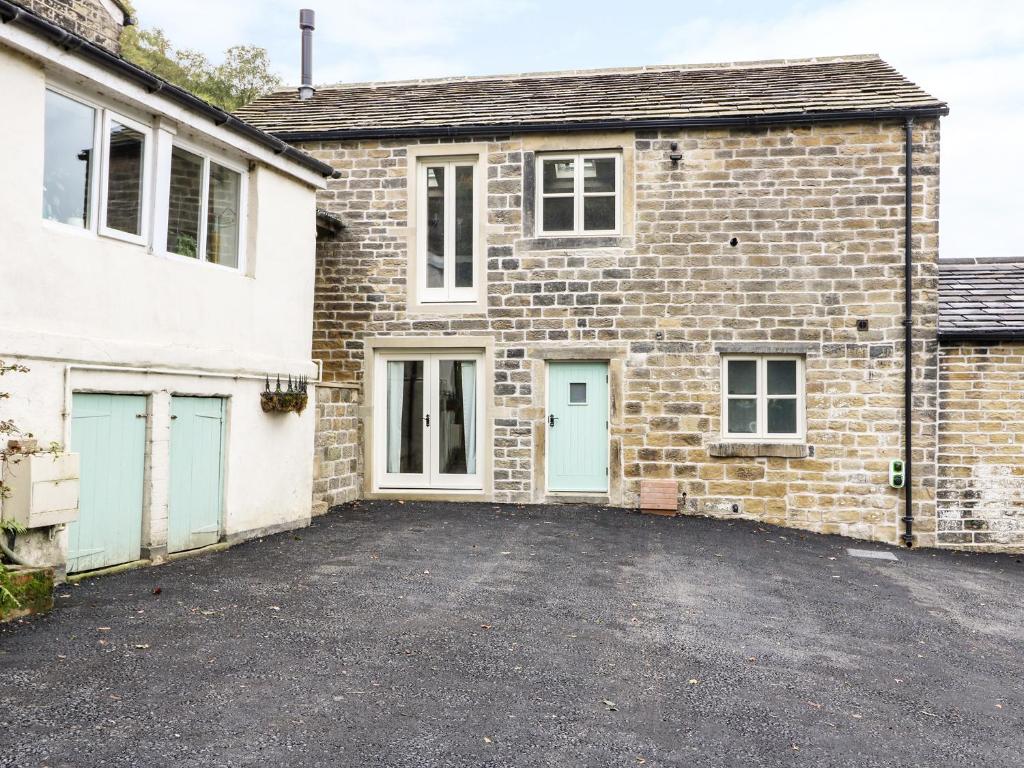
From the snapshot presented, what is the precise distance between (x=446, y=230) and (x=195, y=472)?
5.45 m

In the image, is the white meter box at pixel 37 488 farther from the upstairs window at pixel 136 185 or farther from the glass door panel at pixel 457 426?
the glass door panel at pixel 457 426

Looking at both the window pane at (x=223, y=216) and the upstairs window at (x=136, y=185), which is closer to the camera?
the upstairs window at (x=136, y=185)

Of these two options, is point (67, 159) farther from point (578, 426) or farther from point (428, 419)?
point (578, 426)

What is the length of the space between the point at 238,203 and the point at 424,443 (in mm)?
4393

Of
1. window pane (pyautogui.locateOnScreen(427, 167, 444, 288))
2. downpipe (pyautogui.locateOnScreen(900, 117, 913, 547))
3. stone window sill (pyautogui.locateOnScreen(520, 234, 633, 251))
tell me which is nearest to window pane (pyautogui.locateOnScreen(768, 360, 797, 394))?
downpipe (pyautogui.locateOnScreen(900, 117, 913, 547))

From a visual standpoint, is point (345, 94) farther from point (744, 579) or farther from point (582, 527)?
point (744, 579)

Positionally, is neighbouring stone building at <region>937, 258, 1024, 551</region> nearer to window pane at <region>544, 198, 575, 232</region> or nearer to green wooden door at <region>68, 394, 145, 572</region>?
window pane at <region>544, 198, 575, 232</region>

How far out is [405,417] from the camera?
484 inches

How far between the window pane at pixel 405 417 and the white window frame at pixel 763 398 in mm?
4167

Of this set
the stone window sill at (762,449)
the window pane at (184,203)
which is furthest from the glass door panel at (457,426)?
the window pane at (184,203)

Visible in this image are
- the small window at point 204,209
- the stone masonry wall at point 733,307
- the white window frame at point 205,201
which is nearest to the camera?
the white window frame at point 205,201

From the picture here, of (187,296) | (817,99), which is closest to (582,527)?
(187,296)

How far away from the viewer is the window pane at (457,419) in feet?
39.8

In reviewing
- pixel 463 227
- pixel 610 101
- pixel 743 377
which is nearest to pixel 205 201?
pixel 463 227
